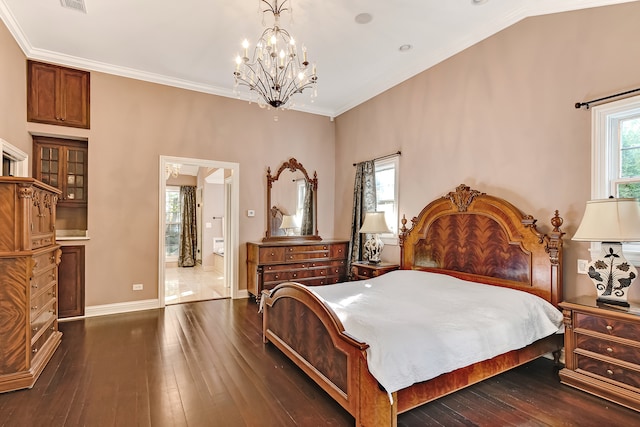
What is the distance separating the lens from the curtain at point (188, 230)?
902 centimetres

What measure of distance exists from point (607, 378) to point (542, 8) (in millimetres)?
3244

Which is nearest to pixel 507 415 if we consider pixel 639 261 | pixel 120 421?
pixel 639 261

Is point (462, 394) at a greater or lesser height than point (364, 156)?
lesser

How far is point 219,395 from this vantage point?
239cm

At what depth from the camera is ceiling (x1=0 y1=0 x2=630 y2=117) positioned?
3.20 metres

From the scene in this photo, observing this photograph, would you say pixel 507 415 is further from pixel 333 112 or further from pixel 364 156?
pixel 333 112

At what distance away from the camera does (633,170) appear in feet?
8.50

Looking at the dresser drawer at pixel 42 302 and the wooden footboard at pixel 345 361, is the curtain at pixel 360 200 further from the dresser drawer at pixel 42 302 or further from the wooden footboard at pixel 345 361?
the dresser drawer at pixel 42 302

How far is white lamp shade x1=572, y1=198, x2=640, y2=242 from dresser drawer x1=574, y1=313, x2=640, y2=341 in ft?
1.93

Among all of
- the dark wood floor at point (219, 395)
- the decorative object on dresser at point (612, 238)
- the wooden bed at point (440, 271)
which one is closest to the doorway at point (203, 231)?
the dark wood floor at point (219, 395)

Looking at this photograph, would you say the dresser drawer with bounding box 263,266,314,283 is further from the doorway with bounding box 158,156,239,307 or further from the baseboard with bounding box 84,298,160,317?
the baseboard with bounding box 84,298,160,317

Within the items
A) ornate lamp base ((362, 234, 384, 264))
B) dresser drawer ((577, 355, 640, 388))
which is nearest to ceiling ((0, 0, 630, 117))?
ornate lamp base ((362, 234, 384, 264))

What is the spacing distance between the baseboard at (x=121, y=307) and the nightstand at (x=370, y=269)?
299 cm

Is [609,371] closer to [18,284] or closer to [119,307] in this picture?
[18,284]
